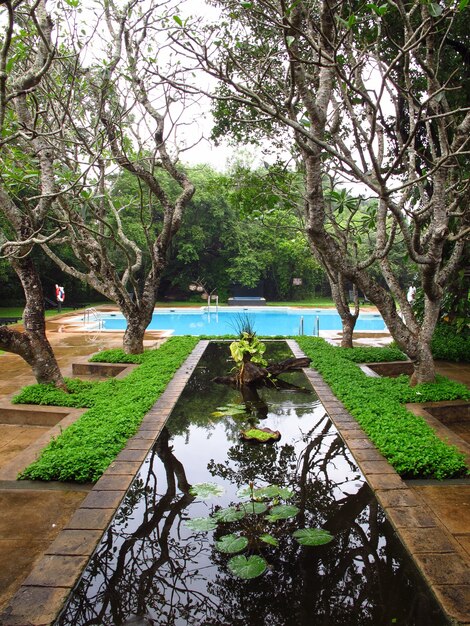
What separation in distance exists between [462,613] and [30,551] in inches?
77.4

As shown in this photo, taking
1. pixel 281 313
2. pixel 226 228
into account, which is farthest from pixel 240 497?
pixel 226 228

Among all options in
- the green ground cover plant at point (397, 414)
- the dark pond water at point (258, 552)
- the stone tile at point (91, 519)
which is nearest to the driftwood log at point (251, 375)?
the green ground cover plant at point (397, 414)

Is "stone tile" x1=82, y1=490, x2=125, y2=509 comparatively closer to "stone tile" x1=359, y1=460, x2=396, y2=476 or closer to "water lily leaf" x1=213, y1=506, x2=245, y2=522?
"water lily leaf" x1=213, y1=506, x2=245, y2=522

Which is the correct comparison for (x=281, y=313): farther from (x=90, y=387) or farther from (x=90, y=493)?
(x=90, y=493)

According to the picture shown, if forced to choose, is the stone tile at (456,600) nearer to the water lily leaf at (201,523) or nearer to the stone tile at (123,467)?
the water lily leaf at (201,523)

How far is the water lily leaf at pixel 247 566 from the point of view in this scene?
222cm

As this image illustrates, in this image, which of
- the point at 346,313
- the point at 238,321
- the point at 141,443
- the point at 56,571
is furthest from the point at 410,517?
the point at 238,321

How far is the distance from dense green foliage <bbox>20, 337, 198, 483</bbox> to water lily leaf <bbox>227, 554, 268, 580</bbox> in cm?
122

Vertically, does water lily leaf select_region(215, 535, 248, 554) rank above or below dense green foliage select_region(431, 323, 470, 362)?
below

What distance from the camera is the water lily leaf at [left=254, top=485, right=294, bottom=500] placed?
3.00 metres

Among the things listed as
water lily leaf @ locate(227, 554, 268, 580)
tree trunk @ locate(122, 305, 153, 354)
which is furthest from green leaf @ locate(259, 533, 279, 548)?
tree trunk @ locate(122, 305, 153, 354)

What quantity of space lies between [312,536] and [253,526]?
33 cm

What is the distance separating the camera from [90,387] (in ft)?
17.9

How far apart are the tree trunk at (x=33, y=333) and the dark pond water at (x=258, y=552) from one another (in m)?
1.80
